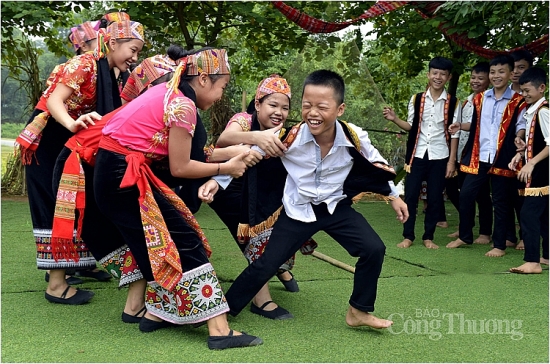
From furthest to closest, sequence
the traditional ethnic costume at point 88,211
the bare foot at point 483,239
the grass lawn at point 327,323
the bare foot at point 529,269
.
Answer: the bare foot at point 483,239 < the bare foot at point 529,269 < the traditional ethnic costume at point 88,211 < the grass lawn at point 327,323

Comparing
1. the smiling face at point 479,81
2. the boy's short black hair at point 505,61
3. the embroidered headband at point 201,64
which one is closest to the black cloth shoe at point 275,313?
the embroidered headband at point 201,64

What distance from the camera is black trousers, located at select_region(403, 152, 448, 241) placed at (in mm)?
6250

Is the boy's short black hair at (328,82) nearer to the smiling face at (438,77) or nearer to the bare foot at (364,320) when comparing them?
the bare foot at (364,320)

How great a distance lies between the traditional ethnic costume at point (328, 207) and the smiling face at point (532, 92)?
91.1 inches

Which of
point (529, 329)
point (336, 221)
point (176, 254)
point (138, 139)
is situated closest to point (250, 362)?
point (176, 254)

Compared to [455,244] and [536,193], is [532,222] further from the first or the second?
[455,244]

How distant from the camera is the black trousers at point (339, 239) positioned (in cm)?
335

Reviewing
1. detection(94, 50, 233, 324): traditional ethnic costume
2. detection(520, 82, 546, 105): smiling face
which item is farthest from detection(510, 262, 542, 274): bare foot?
detection(94, 50, 233, 324): traditional ethnic costume

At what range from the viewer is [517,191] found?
19.0 feet

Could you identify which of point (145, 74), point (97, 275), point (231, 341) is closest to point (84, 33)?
point (145, 74)

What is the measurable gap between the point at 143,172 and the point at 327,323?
1267mm

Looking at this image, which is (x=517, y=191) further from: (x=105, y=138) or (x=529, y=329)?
(x=105, y=138)

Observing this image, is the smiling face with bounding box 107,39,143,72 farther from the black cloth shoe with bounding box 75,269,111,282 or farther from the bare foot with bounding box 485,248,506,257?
the bare foot with bounding box 485,248,506,257

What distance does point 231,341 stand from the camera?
3.13 meters
